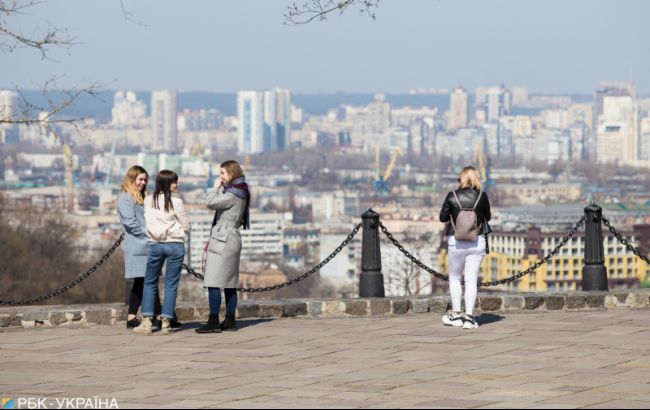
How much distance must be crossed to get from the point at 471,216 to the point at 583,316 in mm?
1596

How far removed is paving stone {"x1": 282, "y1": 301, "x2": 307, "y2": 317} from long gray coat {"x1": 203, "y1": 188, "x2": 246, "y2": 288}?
1.35m

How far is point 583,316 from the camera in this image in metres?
13.5

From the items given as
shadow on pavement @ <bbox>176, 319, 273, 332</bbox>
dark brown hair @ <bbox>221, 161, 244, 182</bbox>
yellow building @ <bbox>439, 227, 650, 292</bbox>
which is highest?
dark brown hair @ <bbox>221, 161, 244, 182</bbox>

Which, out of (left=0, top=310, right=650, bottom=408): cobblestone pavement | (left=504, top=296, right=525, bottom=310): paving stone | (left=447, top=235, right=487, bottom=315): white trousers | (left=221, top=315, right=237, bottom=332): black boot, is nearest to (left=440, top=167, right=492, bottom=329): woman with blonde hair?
(left=447, top=235, right=487, bottom=315): white trousers

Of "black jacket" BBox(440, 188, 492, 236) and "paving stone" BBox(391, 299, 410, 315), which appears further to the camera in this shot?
"paving stone" BBox(391, 299, 410, 315)

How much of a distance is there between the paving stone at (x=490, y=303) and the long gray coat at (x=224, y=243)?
2646mm

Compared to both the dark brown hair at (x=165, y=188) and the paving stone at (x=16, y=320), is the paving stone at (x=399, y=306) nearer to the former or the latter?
the dark brown hair at (x=165, y=188)

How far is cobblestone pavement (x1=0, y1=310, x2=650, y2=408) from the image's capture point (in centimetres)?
911

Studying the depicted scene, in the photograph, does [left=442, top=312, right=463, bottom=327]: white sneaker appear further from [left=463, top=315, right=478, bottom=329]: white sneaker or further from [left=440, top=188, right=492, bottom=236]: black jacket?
[left=440, top=188, right=492, bottom=236]: black jacket

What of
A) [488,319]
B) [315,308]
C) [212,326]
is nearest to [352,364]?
[212,326]

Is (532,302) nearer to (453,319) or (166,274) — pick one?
(453,319)

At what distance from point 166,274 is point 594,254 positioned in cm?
436

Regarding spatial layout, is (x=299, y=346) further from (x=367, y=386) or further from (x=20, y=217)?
(x=20, y=217)

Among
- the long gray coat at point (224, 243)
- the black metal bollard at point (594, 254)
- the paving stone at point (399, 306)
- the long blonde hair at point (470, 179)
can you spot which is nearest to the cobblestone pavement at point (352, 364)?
the paving stone at point (399, 306)
